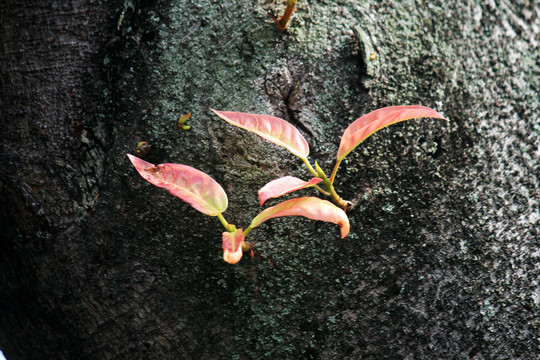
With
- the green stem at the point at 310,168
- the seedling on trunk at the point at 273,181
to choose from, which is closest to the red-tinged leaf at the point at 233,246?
the seedling on trunk at the point at 273,181

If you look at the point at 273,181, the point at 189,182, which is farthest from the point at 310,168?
the point at 189,182

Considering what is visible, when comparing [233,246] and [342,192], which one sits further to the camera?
[342,192]

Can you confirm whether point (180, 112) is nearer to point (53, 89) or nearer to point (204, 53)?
point (204, 53)

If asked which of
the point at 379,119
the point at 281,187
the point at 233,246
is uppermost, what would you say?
the point at 379,119

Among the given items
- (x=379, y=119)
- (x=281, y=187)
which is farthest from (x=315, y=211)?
(x=379, y=119)

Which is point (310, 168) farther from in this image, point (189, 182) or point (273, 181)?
point (189, 182)

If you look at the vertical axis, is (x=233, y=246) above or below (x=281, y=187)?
below

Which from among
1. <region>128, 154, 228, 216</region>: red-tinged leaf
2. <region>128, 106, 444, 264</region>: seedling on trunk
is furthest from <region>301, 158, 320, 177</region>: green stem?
<region>128, 154, 228, 216</region>: red-tinged leaf

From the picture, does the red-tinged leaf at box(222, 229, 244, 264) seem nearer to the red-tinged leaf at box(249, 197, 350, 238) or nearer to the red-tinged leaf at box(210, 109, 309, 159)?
the red-tinged leaf at box(249, 197, 350, 238)
